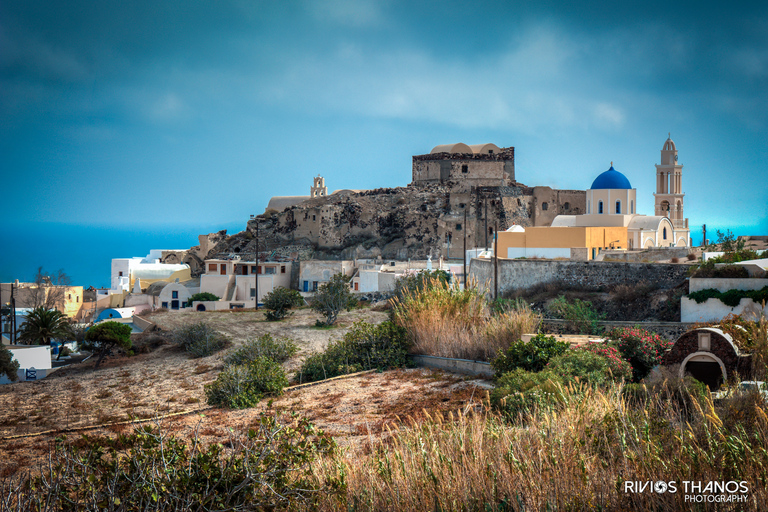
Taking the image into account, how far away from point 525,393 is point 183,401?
6.93m

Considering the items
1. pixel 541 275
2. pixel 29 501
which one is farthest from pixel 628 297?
pixel 29 501

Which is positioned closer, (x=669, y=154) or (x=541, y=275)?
(x=541, y=275)

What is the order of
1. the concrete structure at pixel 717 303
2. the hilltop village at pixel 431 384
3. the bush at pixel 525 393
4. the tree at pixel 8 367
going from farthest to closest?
the tree at pixel 8 367 → the concrete structure at pixel 717 303 → the bush at pixel 525 393 → the hilltop village at pixel 431 384

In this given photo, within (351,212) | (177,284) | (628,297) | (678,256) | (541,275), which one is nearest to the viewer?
(628,297)

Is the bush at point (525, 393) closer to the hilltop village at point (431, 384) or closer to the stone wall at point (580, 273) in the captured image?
the hilltop village at point (431, 384)

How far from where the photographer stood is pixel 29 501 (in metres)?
3.69

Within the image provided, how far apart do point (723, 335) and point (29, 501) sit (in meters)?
8.56

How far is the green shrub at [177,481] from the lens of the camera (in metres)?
3.80

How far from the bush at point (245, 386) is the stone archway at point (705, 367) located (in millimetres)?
6192

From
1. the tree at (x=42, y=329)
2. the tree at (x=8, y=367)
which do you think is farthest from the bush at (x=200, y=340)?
the tree at (x=42, y=329)

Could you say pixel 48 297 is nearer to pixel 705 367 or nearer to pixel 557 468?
pixel 705 367

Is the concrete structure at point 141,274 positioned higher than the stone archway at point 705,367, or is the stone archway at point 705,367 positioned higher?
the concrete structure at point 141,274

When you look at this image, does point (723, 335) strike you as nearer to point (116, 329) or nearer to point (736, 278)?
point (736, 278)

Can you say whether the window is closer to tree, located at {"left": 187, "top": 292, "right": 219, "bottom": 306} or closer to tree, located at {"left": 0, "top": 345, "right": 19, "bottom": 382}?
tree, located at {"left": 0, "top": 345, "right": 19, "bottom": 382}
